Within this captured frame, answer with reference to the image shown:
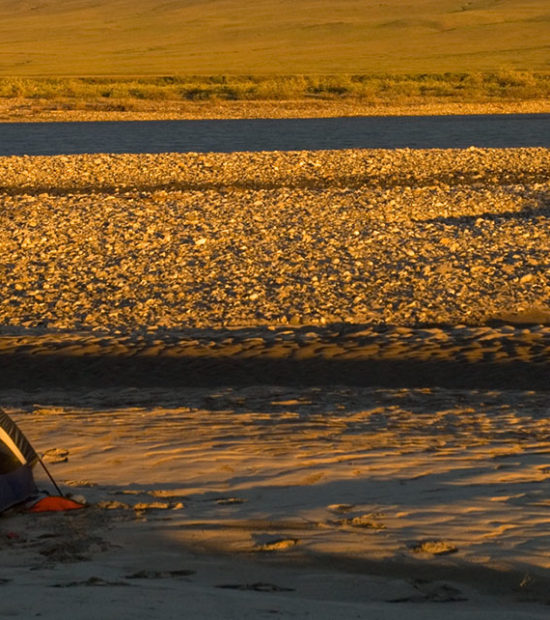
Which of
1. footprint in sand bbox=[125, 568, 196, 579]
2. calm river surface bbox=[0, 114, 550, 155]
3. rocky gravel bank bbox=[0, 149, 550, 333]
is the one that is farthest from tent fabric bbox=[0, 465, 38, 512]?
calm river surface bbox=[0, 114, 550, 155]

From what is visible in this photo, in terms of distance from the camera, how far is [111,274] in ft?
44.5

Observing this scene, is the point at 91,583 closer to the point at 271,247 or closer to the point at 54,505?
the point at 54,505

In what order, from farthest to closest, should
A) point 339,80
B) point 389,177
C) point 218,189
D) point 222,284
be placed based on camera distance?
1. point 339,80
2. point 389,177
3. point 218,189
4. point 222,284

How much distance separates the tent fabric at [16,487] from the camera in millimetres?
5629

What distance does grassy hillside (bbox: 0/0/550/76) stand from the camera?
78500 millimetres

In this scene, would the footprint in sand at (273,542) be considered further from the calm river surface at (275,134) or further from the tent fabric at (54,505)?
the calm river surface at (275,134)

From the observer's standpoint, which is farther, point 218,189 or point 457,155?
point 457,155

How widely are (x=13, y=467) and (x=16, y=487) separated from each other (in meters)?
0.10

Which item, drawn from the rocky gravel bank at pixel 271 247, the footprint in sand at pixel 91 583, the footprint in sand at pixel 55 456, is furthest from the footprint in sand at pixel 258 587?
the rocky gravel bank at pixel 271 247

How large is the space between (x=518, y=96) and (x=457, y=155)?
28.9 m

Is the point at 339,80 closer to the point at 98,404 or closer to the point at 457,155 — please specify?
the point at 457,155

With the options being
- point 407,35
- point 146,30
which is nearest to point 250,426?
point 407,35

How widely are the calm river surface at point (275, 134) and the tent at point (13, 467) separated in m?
25.9

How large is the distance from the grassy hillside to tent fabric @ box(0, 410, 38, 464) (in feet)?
218
